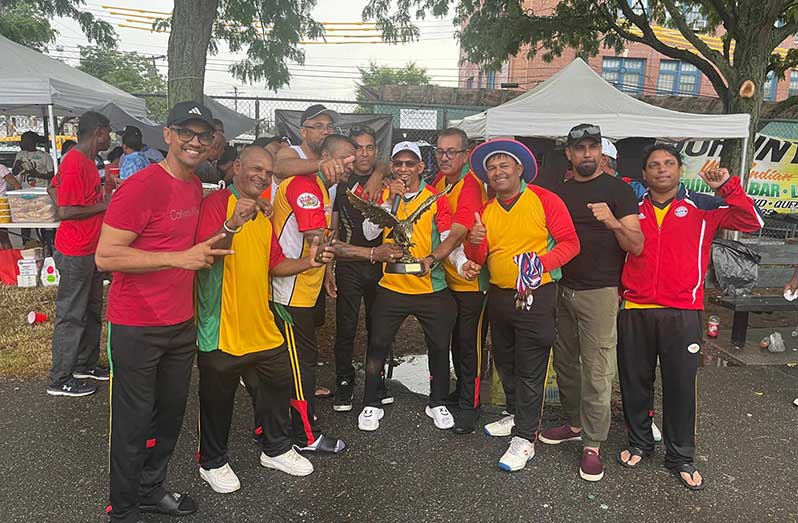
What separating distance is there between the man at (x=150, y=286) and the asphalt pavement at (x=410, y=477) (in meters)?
0.59

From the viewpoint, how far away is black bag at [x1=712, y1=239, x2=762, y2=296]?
615cm

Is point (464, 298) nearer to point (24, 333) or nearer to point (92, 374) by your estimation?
point (92, 374)

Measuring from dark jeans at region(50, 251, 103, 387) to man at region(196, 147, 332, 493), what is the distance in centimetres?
184

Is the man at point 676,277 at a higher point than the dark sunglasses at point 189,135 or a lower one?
lower

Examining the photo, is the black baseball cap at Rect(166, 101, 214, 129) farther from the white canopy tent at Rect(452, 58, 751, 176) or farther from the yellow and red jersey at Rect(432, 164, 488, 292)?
the white canopy tent at Rect(452, 58, 751, 176)

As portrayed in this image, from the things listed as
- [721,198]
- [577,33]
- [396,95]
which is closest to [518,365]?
[721,198]

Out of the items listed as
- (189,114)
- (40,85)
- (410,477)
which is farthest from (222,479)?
(40,85)

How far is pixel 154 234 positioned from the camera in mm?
2445

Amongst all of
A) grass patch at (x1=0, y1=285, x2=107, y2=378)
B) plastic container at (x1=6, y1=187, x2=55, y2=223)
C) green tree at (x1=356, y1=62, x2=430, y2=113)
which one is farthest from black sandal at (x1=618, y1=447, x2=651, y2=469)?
green tree at (x1=356, y1=62, x2=430, y2=113)

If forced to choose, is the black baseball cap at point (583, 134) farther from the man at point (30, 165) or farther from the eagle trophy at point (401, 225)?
the man at point (30, 165)

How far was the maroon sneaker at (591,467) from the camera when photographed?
3.32 metres

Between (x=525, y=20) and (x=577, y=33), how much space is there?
1.05 m

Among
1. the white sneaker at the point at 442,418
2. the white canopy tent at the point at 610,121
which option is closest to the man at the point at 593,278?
the white sneaker at the point at 442,418

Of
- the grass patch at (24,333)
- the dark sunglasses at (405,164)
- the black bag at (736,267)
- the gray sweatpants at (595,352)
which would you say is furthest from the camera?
the black bag at (736,267)
